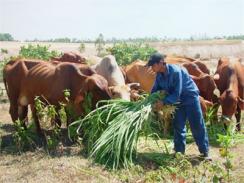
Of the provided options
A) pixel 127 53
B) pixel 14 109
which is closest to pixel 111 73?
pixel 14 109

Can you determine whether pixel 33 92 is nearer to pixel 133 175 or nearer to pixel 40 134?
pixel 40 134

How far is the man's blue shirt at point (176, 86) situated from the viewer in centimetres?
682

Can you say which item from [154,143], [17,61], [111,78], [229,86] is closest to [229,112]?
[229,86]

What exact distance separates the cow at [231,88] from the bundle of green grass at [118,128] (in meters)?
1.89

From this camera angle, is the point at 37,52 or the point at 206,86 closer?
the point at 206,86

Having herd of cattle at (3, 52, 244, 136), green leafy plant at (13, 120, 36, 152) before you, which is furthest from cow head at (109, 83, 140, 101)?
green leafy plant at (13, 120, 36, 152)

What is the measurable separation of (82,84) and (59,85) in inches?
18.7

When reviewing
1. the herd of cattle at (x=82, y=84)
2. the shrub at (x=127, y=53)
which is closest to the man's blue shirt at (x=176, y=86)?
the herd of cattle at (x=82, y=84)

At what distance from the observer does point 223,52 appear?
48781 millimetres

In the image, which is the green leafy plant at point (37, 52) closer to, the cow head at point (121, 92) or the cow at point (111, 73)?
the cow at point (111, 73)

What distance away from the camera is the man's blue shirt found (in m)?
6.82

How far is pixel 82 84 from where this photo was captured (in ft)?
26.8

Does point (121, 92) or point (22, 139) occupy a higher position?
point (121, 92)

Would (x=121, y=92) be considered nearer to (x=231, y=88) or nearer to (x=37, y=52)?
(x=231, y=88)
